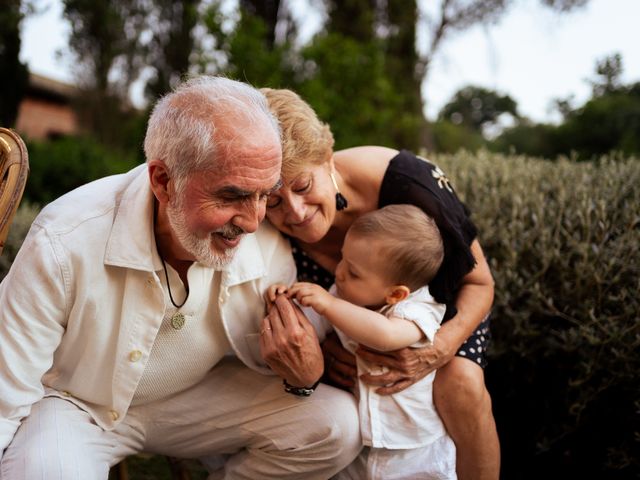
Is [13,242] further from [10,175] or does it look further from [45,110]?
[45,110]

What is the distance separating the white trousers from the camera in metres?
2.31

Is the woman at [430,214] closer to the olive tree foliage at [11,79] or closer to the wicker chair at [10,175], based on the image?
the wicker chair at [10,175]

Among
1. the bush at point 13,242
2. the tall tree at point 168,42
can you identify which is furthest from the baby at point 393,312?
the tall tree at point 168,42

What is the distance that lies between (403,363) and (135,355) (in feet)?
3.28

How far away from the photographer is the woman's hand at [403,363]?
7.96 feet

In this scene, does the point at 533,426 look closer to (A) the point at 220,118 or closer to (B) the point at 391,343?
(B) the point at 391,343

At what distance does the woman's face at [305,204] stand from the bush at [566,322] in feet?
3.93

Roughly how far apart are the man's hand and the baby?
0.07 meters

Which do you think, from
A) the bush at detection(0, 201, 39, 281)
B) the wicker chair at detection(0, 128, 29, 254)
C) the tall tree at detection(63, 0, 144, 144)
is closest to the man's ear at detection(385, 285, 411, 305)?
the wicker chair at detection(0, 128, 29, 254)

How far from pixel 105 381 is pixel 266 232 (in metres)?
0.86

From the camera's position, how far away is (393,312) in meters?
2.43

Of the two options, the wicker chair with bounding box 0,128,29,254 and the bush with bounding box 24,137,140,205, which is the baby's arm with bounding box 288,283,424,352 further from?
the bush with bounding box 24,137,140,205

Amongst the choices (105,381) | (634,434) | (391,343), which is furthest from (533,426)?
(105,381)

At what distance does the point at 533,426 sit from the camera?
3373 millimetres
